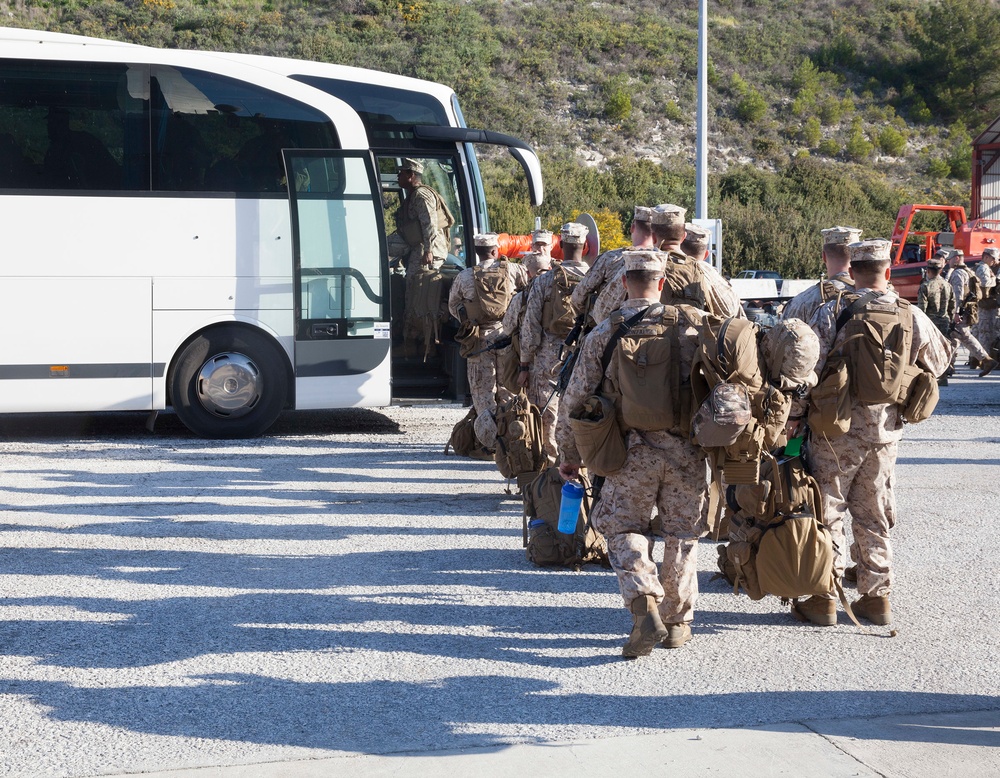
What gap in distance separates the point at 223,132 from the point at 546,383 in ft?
15.5

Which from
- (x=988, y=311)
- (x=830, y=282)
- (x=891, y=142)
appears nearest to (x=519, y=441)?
(x=830, y=282)

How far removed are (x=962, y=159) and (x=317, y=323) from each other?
164 feet

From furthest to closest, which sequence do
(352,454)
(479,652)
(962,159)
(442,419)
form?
(962,159) < (442,419) < (352,454) < (479,652)

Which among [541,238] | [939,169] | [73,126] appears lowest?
[541,238]

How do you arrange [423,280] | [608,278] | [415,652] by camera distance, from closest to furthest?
[415,652] < [608,278] < [423,280]

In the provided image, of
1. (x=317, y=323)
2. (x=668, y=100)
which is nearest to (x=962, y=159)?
(x=668, y=100)

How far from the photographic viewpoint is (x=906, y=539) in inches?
284

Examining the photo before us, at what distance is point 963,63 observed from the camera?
5972 centimetres

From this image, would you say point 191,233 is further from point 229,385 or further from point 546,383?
point 546,383

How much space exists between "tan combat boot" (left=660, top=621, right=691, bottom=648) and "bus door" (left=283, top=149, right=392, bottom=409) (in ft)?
20.9

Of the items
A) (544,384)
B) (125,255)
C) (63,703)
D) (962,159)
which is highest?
(962,159)

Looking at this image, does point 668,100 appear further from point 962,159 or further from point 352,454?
point 352,454

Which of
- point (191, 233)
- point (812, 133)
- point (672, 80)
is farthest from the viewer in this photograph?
point (672, 80)

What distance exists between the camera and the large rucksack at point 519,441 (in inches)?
302
